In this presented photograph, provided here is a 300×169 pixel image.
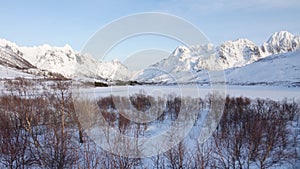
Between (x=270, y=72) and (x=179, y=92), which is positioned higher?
(x=270, y=72)

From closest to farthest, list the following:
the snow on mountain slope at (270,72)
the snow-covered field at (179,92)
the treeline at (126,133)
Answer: the treeline at (126,133), the snow-covered field at (179,92), the snow on mountain slope at (270,72)

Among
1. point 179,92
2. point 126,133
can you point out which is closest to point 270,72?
point 179,92

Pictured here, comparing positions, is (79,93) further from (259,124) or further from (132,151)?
(259,124)

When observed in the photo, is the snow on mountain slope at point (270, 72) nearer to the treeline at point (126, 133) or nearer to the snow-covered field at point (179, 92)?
the snow-covered field at point (179, 92)

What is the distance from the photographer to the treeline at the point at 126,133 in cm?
895

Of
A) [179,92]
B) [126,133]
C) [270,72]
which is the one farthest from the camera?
[270,72]

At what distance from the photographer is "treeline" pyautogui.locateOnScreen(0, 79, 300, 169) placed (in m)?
8.95

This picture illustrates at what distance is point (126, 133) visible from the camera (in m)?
12.7

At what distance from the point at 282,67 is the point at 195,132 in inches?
3042

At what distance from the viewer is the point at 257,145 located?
32.0ft

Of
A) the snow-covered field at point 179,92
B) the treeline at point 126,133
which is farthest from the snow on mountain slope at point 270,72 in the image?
the treeline at point 126,133

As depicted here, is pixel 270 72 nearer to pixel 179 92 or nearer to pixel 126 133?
pixel 179 92

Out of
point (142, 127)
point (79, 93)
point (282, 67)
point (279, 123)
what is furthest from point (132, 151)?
point (282, 67)

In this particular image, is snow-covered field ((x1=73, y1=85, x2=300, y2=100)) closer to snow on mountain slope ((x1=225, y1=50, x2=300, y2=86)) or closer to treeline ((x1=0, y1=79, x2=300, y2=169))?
treeline ((x1=0, y1=79, x2=300, y2=169))
